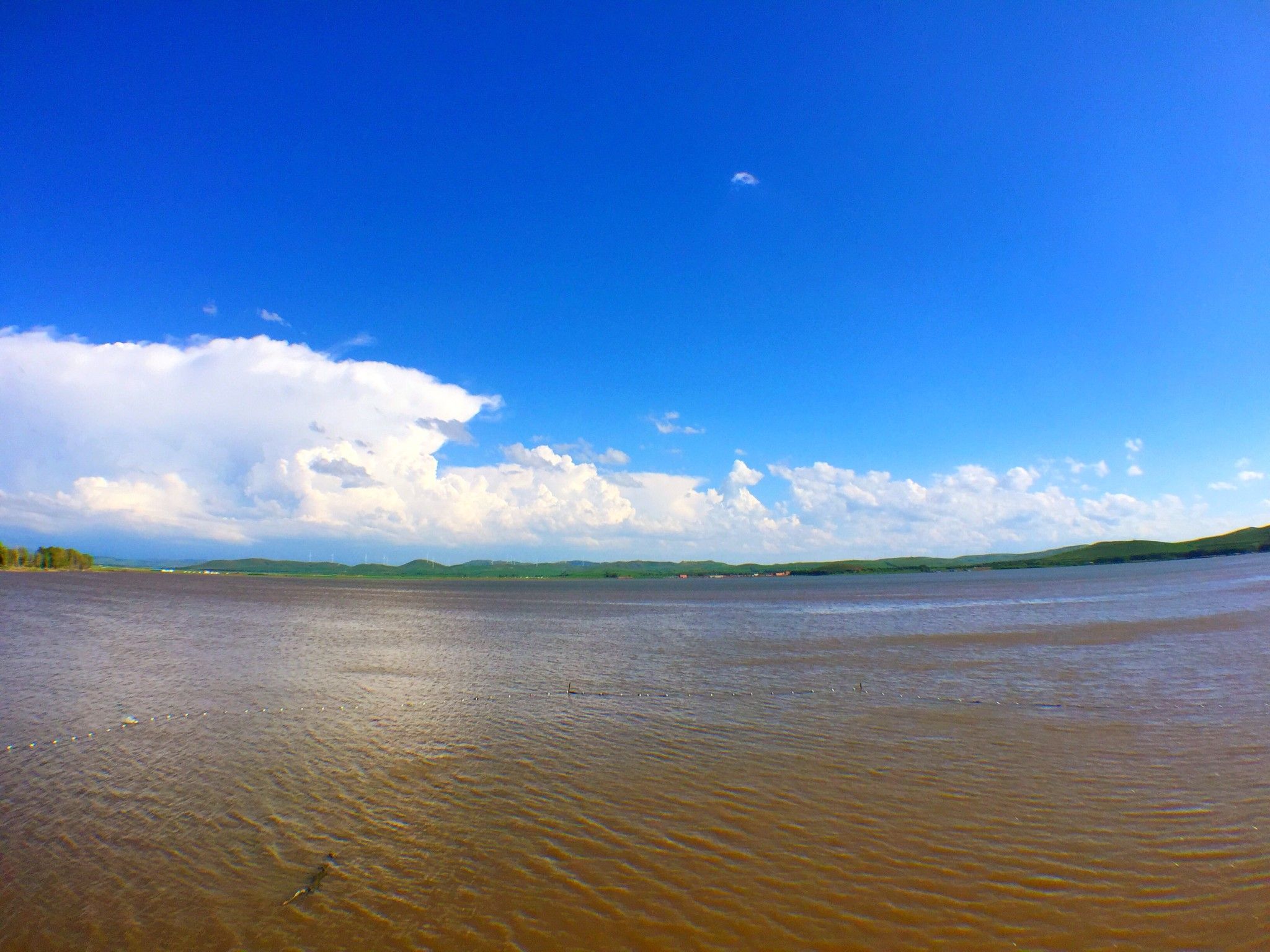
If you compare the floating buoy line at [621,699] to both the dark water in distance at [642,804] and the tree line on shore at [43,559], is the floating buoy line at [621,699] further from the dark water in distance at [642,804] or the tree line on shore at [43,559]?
the tree line on shore at [43,559]

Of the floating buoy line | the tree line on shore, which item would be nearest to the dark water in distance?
the floating buoy line

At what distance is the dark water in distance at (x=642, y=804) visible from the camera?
22.1ft

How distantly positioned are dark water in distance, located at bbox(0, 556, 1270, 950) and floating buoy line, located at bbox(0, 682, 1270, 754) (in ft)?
0.48

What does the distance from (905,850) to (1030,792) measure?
3.41 metres

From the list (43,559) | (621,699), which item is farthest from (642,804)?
(43,559)

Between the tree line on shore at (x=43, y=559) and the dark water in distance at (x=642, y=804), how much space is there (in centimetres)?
17720

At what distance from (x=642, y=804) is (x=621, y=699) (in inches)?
318

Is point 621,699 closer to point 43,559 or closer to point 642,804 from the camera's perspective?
point 642,804

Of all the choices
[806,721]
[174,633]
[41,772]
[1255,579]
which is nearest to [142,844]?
[41,772]

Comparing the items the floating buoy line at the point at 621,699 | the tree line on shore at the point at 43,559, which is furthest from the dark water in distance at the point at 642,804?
the tree line on shore at the point at 43,559

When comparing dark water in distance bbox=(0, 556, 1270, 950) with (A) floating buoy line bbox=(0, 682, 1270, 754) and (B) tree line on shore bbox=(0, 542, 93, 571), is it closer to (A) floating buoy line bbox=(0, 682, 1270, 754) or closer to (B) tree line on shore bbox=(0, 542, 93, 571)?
(A) floating buoy line bbox=(0, 682, 1270, 754)

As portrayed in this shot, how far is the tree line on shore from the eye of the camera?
148 metres

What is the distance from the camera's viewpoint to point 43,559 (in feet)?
519

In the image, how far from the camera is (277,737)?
13906 millimetres
